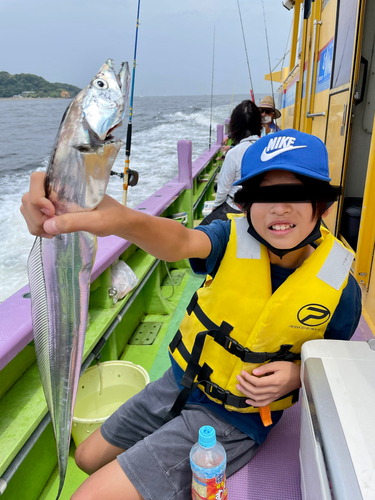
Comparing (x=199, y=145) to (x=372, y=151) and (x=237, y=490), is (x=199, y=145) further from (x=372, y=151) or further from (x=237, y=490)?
(x=237, y=490)

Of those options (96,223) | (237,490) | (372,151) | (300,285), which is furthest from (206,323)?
(372,151)

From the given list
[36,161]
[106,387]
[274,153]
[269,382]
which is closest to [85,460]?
[106,387]

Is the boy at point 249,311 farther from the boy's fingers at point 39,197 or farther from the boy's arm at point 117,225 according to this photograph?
the boy's fingers at point 39,197

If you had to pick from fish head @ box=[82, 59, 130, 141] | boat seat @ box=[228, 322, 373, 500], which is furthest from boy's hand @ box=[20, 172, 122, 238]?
boat seat @ box=[228, 322, 373, 500]

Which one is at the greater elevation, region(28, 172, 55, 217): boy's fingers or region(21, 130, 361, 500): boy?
region(28, 172, 55, 217): boy's fingers

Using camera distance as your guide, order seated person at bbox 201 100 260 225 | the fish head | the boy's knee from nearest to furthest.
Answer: the fish head < the boy's knee < seated person at bbox 201 100 260 225

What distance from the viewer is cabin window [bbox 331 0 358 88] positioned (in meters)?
2.97

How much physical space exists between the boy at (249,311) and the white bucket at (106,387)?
720 mm

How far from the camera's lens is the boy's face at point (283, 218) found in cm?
116

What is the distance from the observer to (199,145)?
14.8 metres

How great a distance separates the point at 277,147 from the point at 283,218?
0.75ft

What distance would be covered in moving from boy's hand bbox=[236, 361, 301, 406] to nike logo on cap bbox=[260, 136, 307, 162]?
707 mm

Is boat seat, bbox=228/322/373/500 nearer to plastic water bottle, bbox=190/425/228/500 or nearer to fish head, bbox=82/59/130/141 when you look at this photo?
plastic water bottle, bbox=190/425/228/500

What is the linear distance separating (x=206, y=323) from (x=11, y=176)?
28.4 feet
